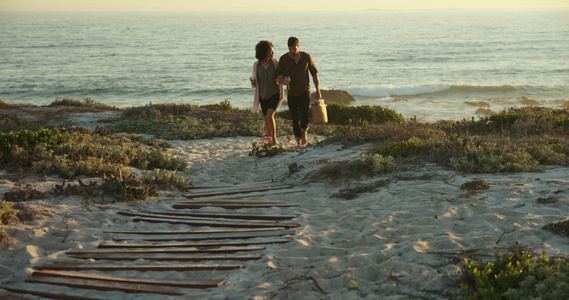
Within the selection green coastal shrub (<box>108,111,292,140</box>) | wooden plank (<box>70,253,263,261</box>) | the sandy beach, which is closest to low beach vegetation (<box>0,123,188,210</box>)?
the sandy beach

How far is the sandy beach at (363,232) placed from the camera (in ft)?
13.8

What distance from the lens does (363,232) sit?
543 cm

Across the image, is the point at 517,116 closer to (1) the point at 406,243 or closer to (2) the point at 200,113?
(1) the point at 406,243

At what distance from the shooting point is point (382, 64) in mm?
50656

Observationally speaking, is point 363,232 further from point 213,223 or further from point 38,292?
point 38,292

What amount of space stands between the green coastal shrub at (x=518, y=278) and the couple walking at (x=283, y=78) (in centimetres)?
647

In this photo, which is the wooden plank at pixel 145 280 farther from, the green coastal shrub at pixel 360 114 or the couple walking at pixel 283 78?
the green coastal shrub at pixel 360 114

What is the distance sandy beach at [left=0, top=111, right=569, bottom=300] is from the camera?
13.8 ft

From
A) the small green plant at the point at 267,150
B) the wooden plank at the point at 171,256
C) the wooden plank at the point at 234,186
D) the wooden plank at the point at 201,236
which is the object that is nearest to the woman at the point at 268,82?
the small green plant at the point at 267,150

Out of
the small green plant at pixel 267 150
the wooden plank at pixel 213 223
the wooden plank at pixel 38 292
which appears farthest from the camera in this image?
the small green plant at pixel 267 150

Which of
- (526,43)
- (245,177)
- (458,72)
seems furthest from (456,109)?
(526,43)

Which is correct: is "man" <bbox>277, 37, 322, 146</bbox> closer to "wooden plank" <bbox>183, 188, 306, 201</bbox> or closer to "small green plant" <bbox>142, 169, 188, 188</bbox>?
"wooden plank" <bbox>183, 188, 306, 201</bbox>

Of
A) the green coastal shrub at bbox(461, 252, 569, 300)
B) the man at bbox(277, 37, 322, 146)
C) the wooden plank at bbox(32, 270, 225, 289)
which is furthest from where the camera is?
the man at bbox(277, 37, 322, 146)

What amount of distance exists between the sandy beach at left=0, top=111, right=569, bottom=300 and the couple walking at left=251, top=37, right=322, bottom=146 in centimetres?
255
